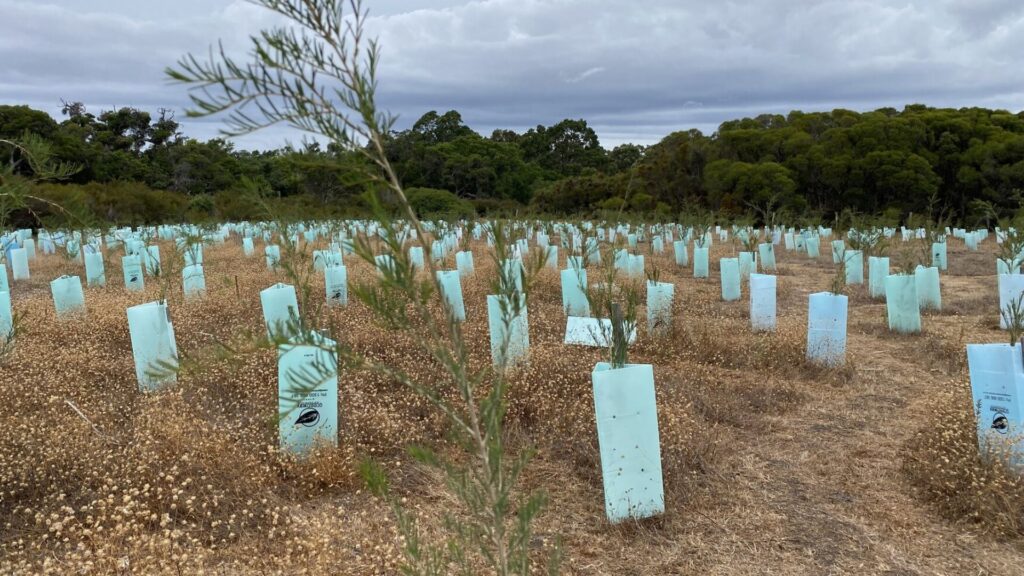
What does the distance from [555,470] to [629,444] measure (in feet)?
2.72

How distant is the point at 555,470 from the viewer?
4.57 meters

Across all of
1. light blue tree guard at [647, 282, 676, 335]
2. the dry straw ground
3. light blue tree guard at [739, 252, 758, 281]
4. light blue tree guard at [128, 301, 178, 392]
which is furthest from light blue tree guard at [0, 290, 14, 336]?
light blue tree guard at [739, 252, 758, 281]

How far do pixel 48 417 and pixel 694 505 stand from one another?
455 centimetres

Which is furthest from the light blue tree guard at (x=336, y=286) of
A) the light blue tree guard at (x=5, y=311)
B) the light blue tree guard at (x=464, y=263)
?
the light blue tree guard at (x=5, y=311)

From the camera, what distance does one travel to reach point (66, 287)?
8.91m

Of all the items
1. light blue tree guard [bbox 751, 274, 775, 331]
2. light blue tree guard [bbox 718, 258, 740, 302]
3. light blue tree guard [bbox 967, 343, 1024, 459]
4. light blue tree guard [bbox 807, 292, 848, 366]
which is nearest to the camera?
light blue tree guard [bbox 967, 343, 1024, 459]

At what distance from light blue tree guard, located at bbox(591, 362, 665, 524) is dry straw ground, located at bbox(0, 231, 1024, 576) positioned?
153mm

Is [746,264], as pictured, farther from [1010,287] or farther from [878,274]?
[1010,287]

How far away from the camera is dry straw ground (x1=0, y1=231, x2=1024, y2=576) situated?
346 centimetres

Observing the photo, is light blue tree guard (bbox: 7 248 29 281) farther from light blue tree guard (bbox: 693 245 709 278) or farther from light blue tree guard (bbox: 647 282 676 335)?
light blue tree guard (bbox: 693 245 709 278)

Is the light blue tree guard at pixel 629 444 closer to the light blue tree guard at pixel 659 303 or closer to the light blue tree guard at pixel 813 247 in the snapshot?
the light blue tree guard at pixel 659 303

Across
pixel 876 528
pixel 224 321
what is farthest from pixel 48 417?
pixel 876 528

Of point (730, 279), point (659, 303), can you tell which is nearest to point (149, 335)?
point (659, 303)

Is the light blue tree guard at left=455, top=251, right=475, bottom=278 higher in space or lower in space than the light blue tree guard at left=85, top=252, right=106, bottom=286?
lower
